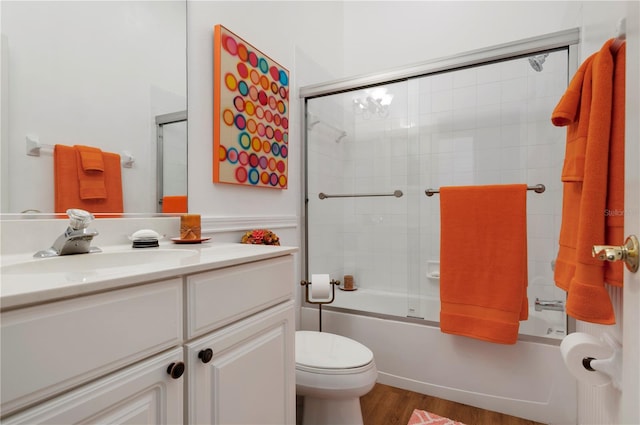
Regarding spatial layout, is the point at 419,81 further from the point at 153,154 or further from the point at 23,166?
the point at 23,166

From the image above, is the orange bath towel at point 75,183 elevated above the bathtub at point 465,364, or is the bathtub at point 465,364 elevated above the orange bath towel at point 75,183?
the orange bath towel at point 75,183

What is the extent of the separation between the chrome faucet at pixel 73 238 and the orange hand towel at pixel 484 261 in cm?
150

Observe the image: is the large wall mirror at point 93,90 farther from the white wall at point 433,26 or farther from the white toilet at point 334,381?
the white wall at point 433,26

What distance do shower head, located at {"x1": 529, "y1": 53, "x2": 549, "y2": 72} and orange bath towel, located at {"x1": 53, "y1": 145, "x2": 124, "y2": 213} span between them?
1.91m

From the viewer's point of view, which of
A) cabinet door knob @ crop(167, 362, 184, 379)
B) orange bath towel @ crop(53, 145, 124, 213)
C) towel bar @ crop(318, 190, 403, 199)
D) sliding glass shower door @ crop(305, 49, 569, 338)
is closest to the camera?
cabinet door knob @ crop(167, 362, 184, 379)

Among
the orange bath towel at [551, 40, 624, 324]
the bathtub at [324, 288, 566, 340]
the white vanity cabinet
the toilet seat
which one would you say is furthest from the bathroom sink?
the bathtub at [324, 288, 566, 340]

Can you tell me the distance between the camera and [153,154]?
1.23m

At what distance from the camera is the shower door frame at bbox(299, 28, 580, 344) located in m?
1.50

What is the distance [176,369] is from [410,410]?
1.36m

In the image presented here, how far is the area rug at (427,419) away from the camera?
4.95 feet

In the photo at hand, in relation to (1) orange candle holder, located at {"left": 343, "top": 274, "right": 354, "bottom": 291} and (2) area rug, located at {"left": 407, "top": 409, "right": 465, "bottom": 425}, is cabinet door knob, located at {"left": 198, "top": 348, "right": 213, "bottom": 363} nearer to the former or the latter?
(2) area rug, located at {"left": 407, "top": 409, "right": 465, "bottom": 425}

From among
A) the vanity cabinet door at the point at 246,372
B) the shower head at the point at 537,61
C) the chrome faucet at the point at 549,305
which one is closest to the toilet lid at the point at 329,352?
the vanity cabinet door at the point at 246,372

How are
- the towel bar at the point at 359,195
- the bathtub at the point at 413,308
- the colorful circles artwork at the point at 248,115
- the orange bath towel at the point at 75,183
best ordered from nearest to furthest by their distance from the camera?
1. the orange bath towel at the point at 75,183
2. the colorful circles artwork at the point at 248,115
3. the bathtub at the point at 413,308
4. the towel bar at the point at 359,195

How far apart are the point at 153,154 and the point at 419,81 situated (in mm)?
1480
